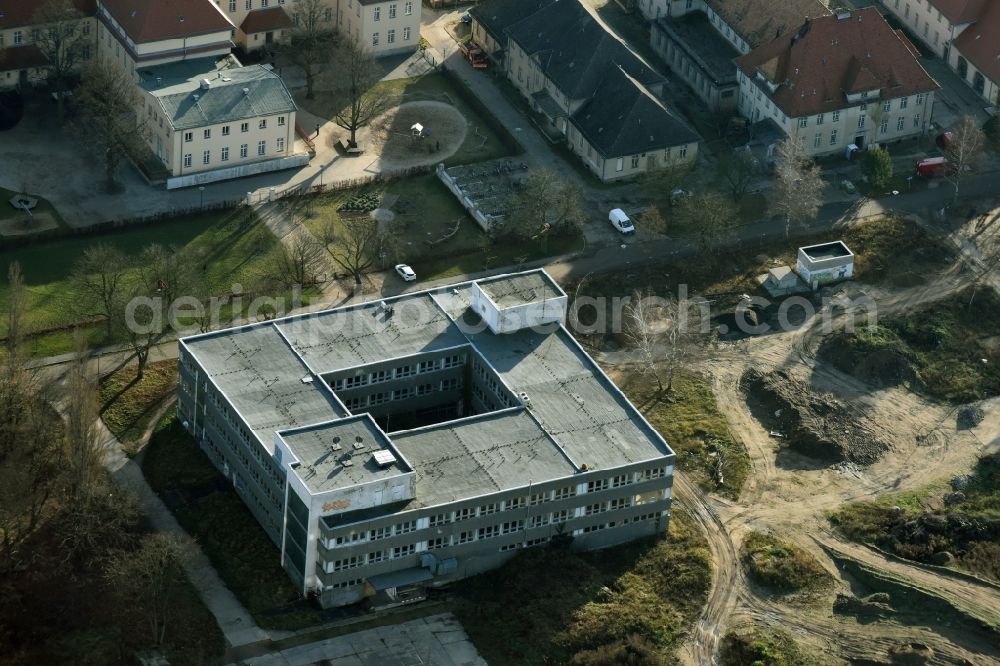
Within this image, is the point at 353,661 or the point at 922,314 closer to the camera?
the point at 353,661

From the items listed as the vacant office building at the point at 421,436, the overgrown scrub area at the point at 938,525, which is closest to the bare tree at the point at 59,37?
the vacant office building at the point at 421,436

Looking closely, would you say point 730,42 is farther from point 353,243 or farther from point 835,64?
point 353,243

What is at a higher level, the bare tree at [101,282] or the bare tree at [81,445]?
the bare tree at [81,445]

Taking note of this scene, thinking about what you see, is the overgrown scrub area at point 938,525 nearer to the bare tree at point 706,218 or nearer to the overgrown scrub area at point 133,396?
the bare tree at point 706,218

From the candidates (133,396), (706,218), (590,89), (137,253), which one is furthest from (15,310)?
(590,89)

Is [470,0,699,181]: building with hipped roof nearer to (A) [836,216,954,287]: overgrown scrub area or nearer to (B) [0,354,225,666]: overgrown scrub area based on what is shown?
(A) [836,216,954,287]: overgrown scrub area

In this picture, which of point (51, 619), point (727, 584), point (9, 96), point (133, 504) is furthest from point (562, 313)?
point (9, 96)

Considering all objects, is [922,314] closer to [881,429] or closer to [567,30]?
[881,429]
